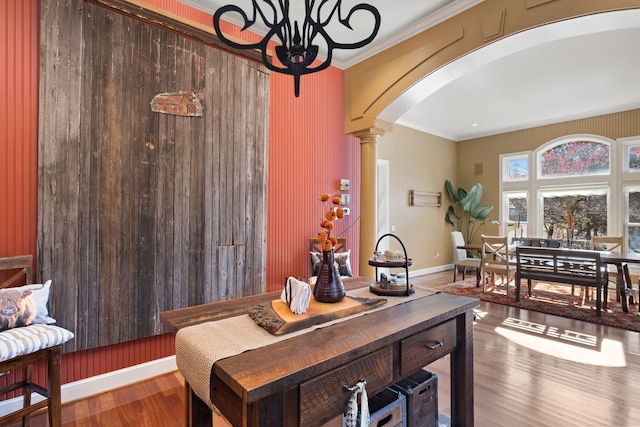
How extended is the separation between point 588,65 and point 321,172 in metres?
3.62

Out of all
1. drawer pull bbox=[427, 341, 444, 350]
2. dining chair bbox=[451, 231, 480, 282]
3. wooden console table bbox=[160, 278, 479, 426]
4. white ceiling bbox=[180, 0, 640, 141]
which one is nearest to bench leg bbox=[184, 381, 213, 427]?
wooden console table bbox=[160, 278, 479, 426]

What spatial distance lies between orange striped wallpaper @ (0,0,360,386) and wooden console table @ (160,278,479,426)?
142 cm

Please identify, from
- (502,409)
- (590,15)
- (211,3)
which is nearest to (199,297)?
(502,409)

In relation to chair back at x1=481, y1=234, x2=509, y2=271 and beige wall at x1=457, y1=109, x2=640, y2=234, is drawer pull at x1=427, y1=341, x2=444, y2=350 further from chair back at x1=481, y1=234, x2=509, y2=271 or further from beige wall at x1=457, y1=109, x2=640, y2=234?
beige wall at x1=457, y1=109, x2=640, y2=234

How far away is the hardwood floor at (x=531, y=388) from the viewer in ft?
6.44

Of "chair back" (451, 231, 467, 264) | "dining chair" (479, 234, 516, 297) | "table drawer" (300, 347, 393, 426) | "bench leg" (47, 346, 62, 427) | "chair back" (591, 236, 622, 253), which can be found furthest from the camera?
"chair back" (451, 231, 467, 264)

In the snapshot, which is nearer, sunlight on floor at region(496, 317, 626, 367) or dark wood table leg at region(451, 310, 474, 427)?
dark wood table leg at region(451, 310, 474, 427)

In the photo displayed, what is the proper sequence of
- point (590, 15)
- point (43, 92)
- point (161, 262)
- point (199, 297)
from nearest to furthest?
point (43, 92) → point (590, 15) → point (161, 262) → point (199, 297)

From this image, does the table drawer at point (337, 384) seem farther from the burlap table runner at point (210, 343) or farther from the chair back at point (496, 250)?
the chair back at point (496, 250)

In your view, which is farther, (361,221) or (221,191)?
(361,221)

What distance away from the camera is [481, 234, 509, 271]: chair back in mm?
4762

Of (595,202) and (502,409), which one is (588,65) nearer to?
(595,202)

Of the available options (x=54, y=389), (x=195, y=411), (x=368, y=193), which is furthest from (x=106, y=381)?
(x=368, y=193)

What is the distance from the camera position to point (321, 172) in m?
3.62
